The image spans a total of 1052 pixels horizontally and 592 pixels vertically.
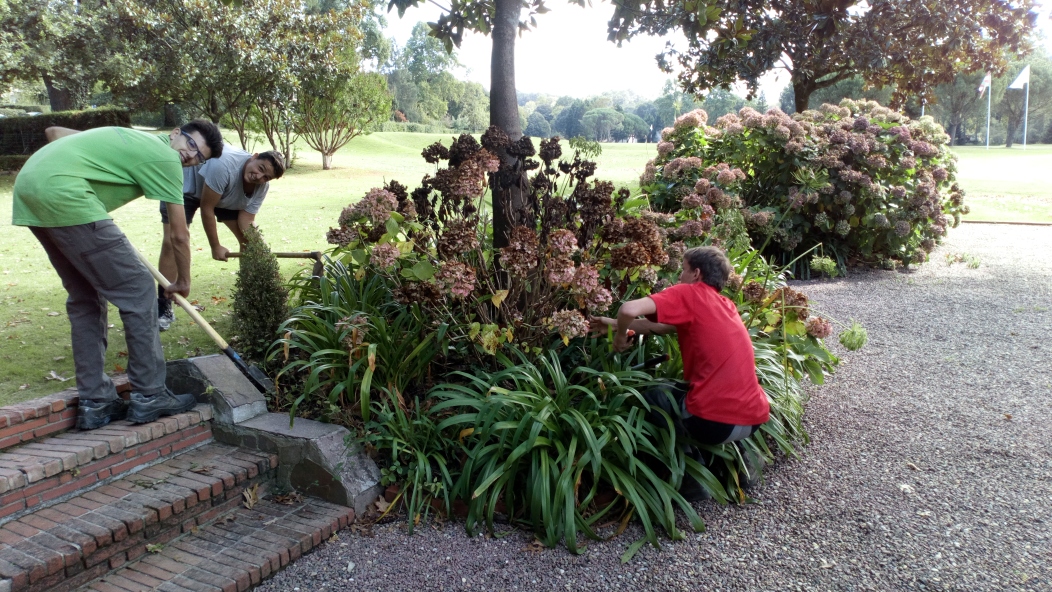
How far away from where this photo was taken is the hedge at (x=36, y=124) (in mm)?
19609

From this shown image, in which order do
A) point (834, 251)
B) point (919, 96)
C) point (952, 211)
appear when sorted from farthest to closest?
point (919, 96), point (952, 211), point (834, 251)

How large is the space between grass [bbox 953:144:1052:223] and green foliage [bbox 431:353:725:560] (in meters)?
10.3

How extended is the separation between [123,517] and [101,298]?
1.20m

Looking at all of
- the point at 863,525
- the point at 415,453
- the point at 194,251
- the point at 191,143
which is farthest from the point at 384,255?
the point at 194,251

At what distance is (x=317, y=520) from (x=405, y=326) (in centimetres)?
132

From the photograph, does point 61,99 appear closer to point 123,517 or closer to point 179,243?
point 179,243

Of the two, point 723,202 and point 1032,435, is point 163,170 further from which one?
point 1032,435

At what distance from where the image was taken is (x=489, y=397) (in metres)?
3.30

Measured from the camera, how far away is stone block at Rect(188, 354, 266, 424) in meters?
3.48

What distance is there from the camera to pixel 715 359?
122 inches

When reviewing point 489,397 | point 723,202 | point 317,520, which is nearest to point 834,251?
point 723,202

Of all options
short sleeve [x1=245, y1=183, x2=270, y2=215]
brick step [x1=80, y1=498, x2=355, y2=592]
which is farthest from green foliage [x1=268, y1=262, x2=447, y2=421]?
short sleeve [x1=245, y1=183, x2=270, y2=215]

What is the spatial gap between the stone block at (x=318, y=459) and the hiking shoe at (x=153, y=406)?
0.26 meters

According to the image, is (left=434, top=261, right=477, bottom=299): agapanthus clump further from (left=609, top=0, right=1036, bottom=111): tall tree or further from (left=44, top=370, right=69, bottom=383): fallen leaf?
(left=609, top=0, right=1036, bottom=111): tall tree
